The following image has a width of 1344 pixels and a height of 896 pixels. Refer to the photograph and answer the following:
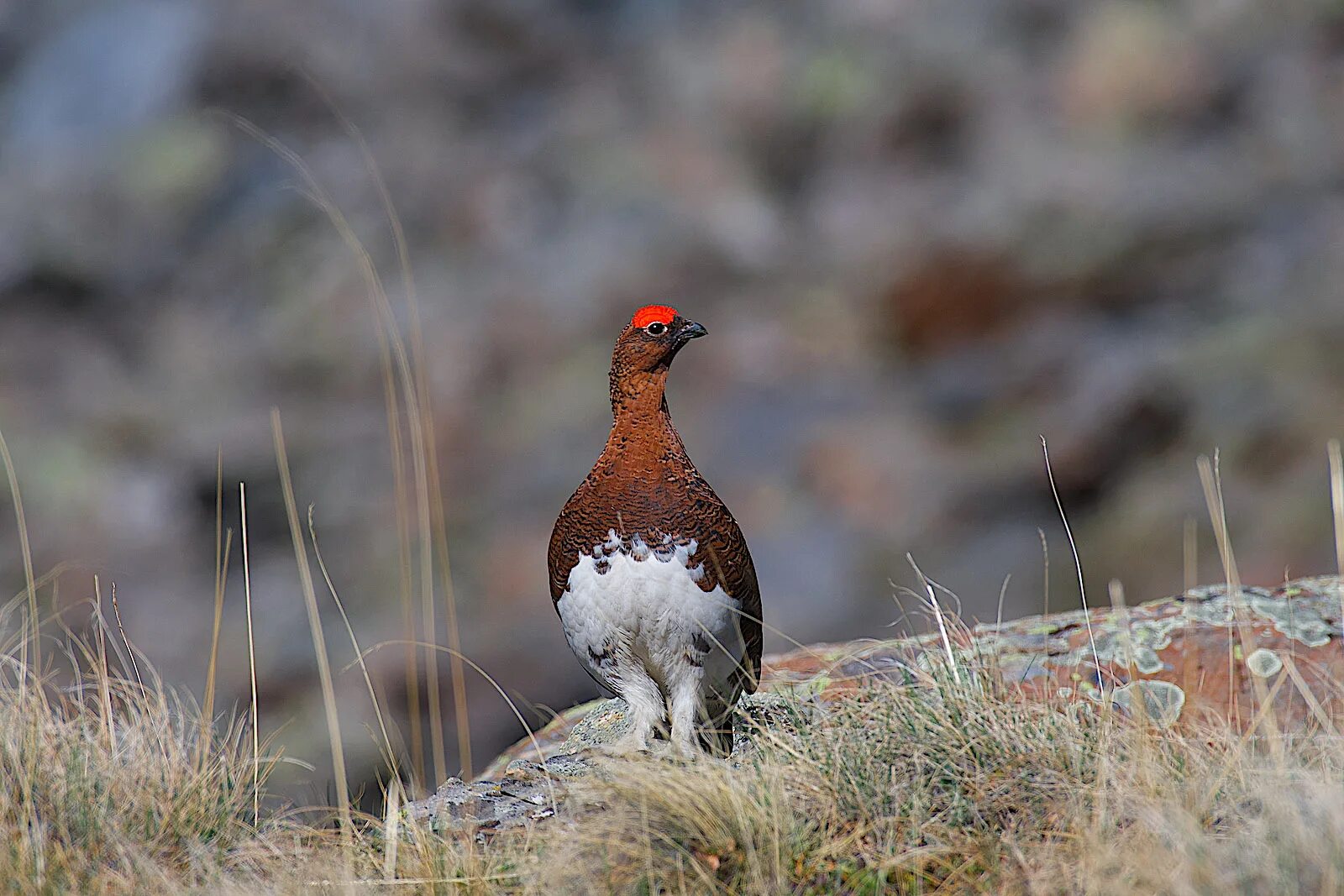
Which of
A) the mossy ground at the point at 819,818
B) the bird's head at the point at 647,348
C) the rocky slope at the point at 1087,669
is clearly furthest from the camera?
the bird's head at the point at 647,348

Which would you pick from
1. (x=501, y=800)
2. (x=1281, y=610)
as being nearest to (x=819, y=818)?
(x=501, y=800)

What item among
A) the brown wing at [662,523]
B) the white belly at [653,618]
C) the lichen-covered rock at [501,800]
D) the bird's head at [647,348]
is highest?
the bird's head at [647,348]

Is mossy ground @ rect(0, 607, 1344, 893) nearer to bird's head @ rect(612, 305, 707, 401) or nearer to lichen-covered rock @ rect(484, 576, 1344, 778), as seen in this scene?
lichen-covered rock @ rect(484, 576, 1344, 778)

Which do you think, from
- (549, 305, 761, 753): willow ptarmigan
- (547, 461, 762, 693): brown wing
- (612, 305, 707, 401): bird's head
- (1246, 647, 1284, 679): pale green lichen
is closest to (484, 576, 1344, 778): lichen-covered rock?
(1246, 647, 1284, 679): pale green lichen

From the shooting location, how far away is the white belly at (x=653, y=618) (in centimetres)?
383

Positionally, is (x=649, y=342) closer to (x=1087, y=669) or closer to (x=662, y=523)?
(x=662, y=523)

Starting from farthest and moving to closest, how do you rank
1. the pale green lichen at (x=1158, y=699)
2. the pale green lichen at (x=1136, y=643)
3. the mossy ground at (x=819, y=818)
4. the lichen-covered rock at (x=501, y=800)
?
the pale green lichen at (x=1136, y=643) < the pale green lichen at (x=1158, y=699) < the lichen-covered rock at (x=501, y=800) < the mossy ground at (x=819, y=818)

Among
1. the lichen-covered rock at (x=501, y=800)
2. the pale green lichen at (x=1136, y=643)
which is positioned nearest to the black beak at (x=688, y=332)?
the lichen-covered rock at (x=501, y=800)

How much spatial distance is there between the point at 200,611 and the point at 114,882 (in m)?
10.6

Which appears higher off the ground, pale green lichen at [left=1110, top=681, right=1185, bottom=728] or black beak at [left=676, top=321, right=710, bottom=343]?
black beak at [left=676, top=321, right=710, bottom=343]

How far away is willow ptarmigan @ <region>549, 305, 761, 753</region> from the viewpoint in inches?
151

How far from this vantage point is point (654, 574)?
382 cm

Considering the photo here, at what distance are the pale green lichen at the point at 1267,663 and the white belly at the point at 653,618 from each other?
1640 millimetres

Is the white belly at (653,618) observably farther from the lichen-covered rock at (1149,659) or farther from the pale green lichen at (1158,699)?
the pale green lichen at (1158,699)
